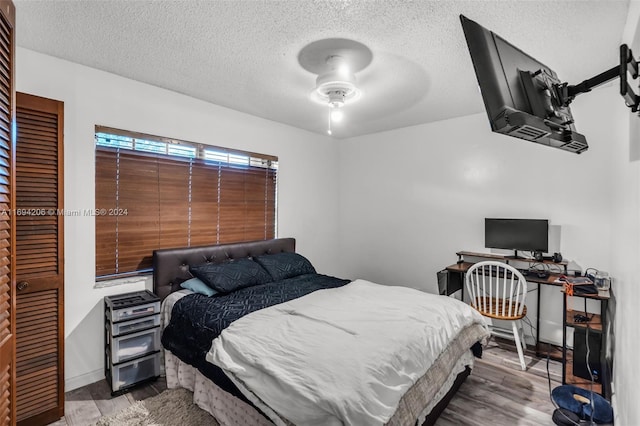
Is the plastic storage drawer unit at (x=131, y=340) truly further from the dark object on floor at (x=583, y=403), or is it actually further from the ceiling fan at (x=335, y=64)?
the dark object on floor at (x=583, y=403)

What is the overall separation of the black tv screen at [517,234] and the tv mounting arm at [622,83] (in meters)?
1.97

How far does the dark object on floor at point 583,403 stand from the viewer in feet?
6.38

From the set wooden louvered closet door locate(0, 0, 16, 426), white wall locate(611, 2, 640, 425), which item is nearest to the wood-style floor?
white wall locate(611, 2, 640, 425)

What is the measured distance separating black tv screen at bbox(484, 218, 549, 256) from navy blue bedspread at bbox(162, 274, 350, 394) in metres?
2.01

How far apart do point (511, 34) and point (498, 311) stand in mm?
2307

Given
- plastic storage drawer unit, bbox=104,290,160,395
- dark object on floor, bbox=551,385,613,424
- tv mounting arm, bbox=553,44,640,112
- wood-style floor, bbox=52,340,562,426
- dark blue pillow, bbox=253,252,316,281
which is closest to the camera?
tv mounting arm, bbox=553,44,640,112

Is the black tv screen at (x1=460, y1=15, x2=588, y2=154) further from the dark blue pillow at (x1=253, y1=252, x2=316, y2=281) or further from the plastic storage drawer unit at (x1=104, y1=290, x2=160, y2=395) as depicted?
the plastic storage drawer unit at (x1=104, y1=290, x2=160, y2=395)

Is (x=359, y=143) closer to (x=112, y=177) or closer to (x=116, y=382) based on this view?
(x=112, y=177)

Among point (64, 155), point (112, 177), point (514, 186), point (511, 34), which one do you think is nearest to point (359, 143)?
point (514, 186)

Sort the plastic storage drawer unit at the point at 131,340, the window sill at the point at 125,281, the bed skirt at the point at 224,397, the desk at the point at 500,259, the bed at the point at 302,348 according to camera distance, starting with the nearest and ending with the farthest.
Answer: the bed at the point at 302,348
the bed skirt at the point at 224,397
the plastic storage drawer unit at the point at 131,340
the window sill at the point at 125,281
the desk at the point at 500,259

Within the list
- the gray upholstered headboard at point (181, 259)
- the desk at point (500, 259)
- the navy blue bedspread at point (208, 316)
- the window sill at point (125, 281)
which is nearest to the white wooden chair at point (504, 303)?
the desk at point (500, 259)

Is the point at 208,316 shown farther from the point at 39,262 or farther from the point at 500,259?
the point at 500,259

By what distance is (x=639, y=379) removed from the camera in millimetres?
1286

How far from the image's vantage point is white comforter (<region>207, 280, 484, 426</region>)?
131 centimetres
